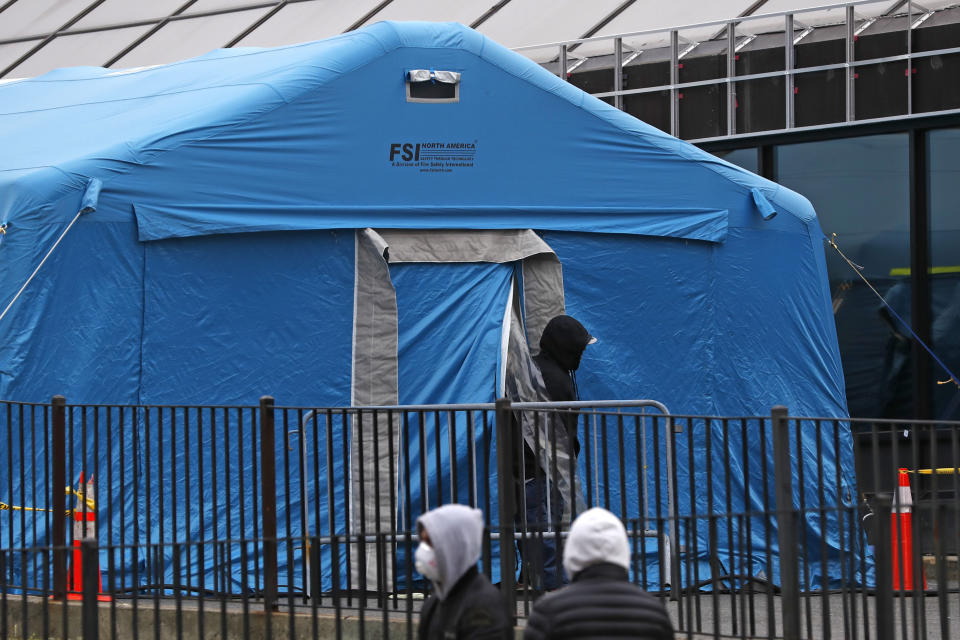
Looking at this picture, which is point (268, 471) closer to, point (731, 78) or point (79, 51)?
point (731, 78)

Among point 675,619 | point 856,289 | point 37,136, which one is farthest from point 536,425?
point 856,289

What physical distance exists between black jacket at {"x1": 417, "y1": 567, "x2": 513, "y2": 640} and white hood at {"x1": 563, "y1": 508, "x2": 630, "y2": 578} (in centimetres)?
32

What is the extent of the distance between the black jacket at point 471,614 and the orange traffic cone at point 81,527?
11.6 feet

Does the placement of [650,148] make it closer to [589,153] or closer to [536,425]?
[589,153]

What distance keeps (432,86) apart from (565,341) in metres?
2.13

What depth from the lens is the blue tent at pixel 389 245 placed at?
371 inches

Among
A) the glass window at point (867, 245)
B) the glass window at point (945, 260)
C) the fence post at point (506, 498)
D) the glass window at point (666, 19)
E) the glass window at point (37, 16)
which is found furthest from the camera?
the glass window at point (37, 16)

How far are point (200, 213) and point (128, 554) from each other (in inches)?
86.8

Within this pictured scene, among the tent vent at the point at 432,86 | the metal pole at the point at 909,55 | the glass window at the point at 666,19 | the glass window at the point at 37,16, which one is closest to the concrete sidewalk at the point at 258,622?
the tent vent at the point at 432,86

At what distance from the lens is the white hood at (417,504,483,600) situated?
199 inches

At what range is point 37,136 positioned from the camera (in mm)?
10797

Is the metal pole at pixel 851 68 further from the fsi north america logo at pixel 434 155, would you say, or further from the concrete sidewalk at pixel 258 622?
the concrete sidewalk at pixel 258 622

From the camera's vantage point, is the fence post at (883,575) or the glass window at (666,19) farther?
the glass window at (666,19)

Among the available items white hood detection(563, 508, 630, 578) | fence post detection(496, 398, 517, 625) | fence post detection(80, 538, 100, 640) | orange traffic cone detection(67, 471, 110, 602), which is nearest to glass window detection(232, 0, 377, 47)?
orange traffic cone detection(67, 471, 110, 602)
